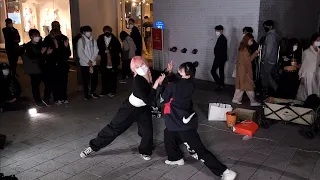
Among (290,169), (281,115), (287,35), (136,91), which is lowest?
(290,169)

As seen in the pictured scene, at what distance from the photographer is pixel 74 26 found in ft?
31.5

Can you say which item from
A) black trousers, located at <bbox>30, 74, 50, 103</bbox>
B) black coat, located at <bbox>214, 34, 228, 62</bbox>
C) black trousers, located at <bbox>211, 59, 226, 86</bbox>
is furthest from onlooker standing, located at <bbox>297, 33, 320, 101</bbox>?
black trousers, located at <bbox>30, 74, 50, 103</bbox>

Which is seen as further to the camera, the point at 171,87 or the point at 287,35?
the point at 287,35

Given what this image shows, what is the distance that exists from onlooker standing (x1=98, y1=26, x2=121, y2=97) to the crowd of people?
2942 mm

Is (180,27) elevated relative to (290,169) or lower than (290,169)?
elevated

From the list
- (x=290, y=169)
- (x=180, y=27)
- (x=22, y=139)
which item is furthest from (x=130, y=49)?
(x=290, y=169)

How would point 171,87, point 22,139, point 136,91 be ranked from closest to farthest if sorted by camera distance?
point 171,87 < point 136,91 < point 22,139

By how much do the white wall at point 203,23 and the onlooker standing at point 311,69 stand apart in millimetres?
2376

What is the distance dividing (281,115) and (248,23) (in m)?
4.08

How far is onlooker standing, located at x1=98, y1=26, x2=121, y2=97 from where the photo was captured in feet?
29.3

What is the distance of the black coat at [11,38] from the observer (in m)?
11.6

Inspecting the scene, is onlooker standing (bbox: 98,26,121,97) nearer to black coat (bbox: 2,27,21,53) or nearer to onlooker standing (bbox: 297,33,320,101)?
black coat (bbox: 2,27,21,53)

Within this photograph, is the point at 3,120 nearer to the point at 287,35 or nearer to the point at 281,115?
the point at 281,115

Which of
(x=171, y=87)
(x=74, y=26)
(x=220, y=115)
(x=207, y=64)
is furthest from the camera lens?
(x=207, y=64)
